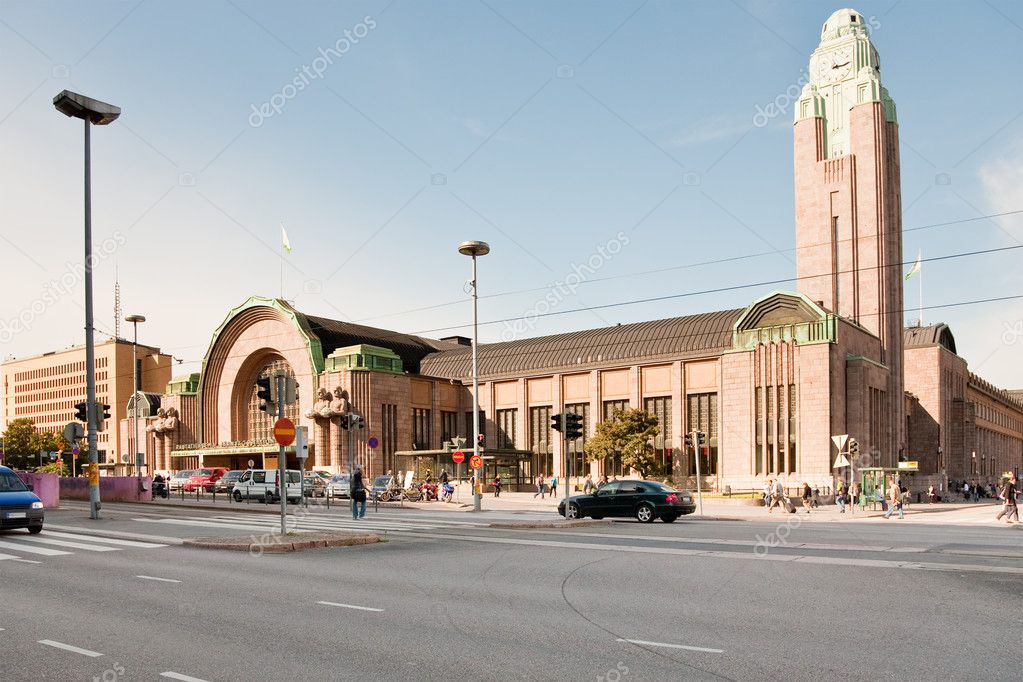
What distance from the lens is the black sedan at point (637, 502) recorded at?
26.2 m

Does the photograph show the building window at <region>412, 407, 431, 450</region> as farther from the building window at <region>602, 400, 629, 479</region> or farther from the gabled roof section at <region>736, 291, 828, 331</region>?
the gabled roof section at <region>736, 291, 828, 331</region>

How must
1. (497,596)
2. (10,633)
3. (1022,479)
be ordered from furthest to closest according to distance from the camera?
1. (1022,479)
2. (497,596)
3. (10,633)

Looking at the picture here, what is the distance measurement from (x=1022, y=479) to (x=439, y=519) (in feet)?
376

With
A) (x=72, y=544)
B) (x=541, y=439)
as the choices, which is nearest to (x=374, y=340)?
(x=541, y=439)

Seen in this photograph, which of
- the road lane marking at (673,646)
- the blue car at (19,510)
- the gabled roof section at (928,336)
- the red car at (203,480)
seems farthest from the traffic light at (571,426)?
the gabled roof section at (928,336)

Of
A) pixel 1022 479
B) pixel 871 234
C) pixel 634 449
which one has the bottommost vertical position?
pixel 1022 479

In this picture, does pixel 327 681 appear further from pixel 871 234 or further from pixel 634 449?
pixel 871 234

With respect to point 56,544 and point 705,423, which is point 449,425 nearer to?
point 705,423

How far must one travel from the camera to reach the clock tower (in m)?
67.6

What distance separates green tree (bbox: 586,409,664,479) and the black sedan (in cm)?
3302

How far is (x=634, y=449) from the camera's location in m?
60.3

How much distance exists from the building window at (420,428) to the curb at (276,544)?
53.7 metres

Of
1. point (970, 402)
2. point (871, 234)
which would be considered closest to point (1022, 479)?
point (970, 402)

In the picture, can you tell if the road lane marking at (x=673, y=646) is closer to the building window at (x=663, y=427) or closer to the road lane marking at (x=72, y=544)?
the road lane marking at (x=72, y=544)
